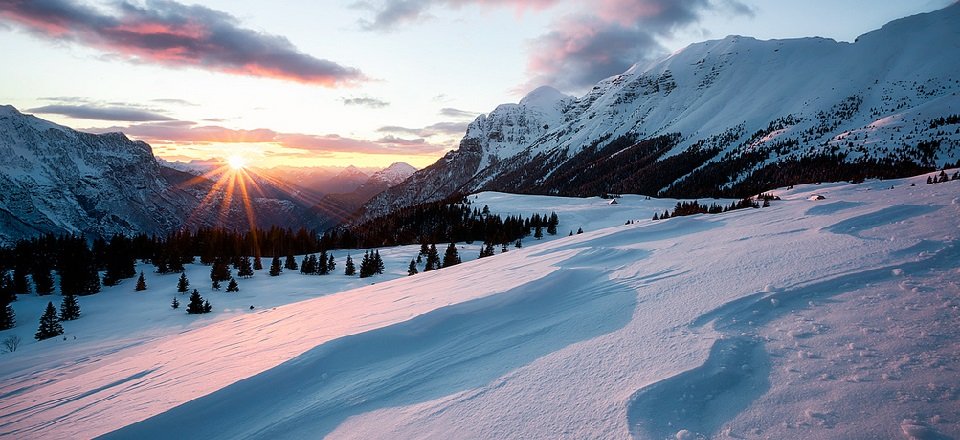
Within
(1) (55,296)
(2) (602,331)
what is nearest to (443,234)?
(1) (55,296)

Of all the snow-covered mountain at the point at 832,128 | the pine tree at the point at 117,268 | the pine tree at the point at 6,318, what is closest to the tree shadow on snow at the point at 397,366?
the pine tree at the point at 6,318

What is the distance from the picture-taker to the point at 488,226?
63344 millimetres

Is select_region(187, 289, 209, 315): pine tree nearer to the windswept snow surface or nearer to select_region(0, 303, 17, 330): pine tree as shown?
select_region(0, 303, 17, 330): pine tree

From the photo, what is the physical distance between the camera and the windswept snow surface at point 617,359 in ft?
12.1

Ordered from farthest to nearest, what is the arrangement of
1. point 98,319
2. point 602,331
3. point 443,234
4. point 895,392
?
point 443,234
point 98,319
point 602,331
point 895,392

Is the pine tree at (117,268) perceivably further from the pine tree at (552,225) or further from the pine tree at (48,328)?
the pine tree at (552,225)

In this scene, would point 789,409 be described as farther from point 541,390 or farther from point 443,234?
point 443,234

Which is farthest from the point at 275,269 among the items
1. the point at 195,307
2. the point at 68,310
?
the point at 68,310

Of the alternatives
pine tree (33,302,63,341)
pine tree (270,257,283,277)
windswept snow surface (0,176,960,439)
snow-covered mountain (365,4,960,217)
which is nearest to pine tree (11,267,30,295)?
pine tree (33,302,63,341)

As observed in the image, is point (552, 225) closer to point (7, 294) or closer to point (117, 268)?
point (117, 268)

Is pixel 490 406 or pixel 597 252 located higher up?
pixel 597 252

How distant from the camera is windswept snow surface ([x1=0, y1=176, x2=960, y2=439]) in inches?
145

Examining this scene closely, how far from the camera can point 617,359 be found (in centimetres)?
493

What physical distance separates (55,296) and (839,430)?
51488 millimetres
